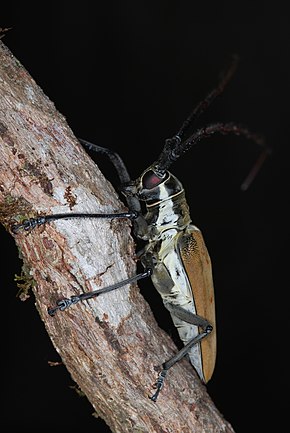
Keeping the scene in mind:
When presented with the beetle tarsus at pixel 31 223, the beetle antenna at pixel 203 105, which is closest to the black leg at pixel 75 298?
the beetle tarsus at pixel 31 223

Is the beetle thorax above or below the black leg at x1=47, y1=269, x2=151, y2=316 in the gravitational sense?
above

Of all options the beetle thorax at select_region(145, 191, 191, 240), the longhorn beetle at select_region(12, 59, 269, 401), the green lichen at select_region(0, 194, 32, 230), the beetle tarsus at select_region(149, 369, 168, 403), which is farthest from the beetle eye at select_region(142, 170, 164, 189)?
the beetle tarsus at select_region(149, 369, 168, 403)

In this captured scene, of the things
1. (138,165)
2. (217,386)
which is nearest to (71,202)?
(138,165)

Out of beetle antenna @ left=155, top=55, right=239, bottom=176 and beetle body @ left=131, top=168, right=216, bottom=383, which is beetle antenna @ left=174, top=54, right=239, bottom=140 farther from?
beetle body @ left=131, top=168, right=216, bottom=383

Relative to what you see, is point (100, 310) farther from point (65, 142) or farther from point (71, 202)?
point (65, 142)

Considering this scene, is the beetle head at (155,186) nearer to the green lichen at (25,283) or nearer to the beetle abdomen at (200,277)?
the beetle abdomen at (200,277)

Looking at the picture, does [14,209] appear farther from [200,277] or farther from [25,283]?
[200,277]

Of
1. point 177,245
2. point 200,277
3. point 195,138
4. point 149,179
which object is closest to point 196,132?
point 195,138
